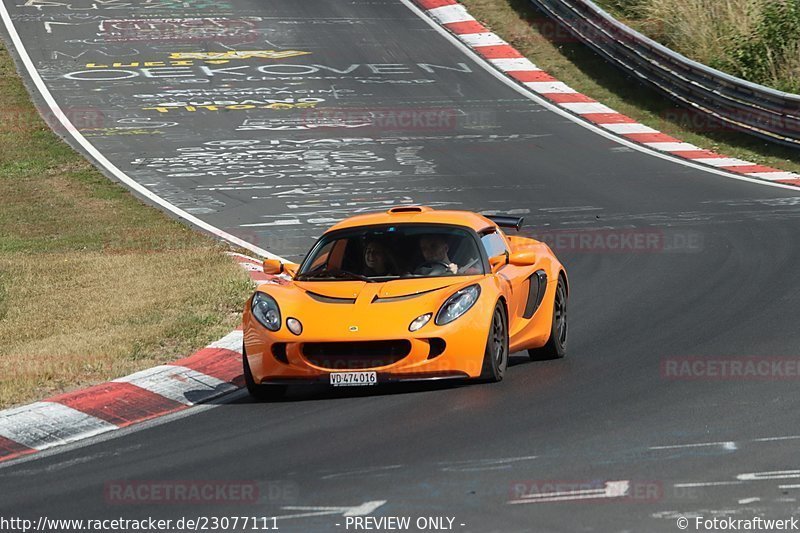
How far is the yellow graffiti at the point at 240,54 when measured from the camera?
29.7 metres

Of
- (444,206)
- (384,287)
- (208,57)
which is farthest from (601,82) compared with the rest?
(384,287)

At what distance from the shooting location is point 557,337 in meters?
10.9

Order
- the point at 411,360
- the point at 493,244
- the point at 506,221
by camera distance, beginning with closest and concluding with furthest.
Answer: the point at 411,360
the point at 493,244
the point at 506,221

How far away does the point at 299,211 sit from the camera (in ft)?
62.7

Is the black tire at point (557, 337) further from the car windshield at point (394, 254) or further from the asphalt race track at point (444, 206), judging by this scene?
the car windshield at point (394, 254)

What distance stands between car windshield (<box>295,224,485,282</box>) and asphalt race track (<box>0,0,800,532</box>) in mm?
923

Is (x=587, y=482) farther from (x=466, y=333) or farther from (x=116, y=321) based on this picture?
(x=116, y=321)

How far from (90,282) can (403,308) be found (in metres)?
5.81

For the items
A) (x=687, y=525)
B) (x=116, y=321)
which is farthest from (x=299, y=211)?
(x=687, y=525)

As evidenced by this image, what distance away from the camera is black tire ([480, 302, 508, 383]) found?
9508 millimetres

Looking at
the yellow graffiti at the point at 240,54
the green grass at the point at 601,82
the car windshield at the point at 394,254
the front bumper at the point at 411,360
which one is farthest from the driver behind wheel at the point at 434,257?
the yellow graffiti at the point at 240,54

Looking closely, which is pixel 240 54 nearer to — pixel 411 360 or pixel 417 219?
pixel 417 219

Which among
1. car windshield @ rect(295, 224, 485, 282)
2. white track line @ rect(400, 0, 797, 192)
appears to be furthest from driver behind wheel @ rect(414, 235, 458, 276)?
white track line @ rect(400, 0, 797, 192)

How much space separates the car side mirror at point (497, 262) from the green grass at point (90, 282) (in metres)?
2.46
